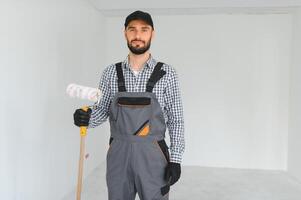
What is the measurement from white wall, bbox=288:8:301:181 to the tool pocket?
279cm

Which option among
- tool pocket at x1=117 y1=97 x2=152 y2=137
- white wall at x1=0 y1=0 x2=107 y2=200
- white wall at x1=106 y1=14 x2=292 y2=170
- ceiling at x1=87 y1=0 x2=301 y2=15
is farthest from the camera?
white wall at x1=106 y1=14 x2=292 y2=170

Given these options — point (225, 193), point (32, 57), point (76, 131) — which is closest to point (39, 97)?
point (32, 57)

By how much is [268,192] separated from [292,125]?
111 centimetres

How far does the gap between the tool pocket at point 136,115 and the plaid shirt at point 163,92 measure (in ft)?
0.24

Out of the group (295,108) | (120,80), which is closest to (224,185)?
(295,108)

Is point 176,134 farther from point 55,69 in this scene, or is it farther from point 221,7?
point 221,7

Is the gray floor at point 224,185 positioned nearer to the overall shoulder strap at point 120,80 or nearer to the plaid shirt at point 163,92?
the plaid shirt at point 163,92

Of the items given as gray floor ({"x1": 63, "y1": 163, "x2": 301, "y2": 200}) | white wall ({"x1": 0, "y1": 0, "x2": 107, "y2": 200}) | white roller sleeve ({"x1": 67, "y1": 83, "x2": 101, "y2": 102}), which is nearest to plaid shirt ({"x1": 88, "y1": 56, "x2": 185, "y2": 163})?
white roller sleeve ({"x1": 67, "y1": 83, "x2": 101, "y2": 102})

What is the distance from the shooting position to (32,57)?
7.88 ft

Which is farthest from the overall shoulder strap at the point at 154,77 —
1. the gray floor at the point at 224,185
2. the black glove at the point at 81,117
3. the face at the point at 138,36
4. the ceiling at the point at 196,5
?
the ceiling at the point at 196,5

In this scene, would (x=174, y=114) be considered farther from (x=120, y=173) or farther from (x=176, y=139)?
(x=120, y=173)

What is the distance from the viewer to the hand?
1.66 m

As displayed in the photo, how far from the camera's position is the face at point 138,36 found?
1674 mm

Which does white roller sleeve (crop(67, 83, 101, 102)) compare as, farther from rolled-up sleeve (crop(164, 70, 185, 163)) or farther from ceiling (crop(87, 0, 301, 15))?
ceiling (crop(87, 0, 301, 15))
